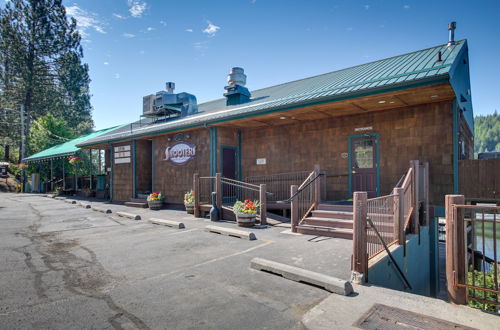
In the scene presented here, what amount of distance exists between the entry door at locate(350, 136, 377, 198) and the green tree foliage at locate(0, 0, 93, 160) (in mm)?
36441

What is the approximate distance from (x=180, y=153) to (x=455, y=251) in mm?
12477

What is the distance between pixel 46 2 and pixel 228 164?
40.4 meters

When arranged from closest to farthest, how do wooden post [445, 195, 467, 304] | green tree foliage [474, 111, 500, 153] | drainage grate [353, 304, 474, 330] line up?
drainage grate [353, 304, 474, 330] → wooden post [445, 195, 467, 304] → green tree foliage [474, 111, 500, 153]

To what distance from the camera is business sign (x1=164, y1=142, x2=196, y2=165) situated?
14109 millimetres

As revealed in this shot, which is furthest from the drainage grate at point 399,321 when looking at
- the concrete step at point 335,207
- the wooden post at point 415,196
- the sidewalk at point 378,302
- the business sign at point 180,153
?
the business sign at point 180,153

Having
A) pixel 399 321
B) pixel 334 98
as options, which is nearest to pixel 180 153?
pixel 334 98

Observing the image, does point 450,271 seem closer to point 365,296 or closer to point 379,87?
point 365,296

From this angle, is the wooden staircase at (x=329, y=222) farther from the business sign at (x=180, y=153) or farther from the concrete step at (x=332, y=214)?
the business sign at (x=180, y=153)

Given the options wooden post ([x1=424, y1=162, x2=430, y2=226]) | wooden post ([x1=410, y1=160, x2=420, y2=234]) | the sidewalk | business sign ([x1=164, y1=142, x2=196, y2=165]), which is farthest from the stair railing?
business sign ([x1=164, y1=142, x2=196, y2=165])

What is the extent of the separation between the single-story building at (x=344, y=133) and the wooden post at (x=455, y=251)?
4.42 metres

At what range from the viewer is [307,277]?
4.59 metres

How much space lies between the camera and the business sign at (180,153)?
1411 centimetres

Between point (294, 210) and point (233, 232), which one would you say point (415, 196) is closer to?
point (294, 210)

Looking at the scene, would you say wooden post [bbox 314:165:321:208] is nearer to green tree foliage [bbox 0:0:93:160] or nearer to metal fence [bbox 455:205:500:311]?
metal fence [bbox 455:205:500:311]
